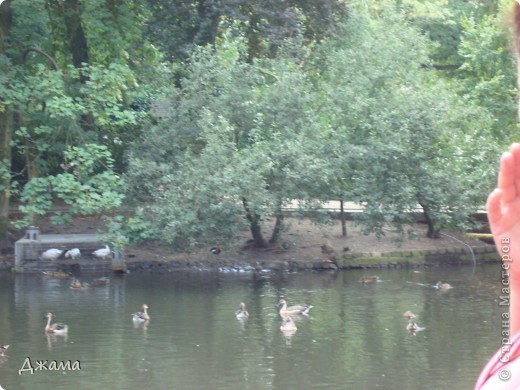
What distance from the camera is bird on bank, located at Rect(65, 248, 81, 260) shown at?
A: 66.4 ft

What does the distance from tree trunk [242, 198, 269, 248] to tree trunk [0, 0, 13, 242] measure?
5152 mm

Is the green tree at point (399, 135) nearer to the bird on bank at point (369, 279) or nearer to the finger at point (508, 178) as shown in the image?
the bird on bank at point (369, 279)

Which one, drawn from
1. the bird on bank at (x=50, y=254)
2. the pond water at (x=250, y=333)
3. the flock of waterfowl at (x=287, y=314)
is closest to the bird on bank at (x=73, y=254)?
the bird on bank at (x=50, y=254)

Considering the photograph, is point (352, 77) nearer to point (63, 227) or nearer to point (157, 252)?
point (157, 252)

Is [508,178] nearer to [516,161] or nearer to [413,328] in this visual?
[516,161]

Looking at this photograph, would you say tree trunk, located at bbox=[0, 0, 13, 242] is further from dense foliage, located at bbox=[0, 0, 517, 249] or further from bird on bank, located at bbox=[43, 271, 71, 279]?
bird on bank, located at bbox=[43, 271, 71, 279]

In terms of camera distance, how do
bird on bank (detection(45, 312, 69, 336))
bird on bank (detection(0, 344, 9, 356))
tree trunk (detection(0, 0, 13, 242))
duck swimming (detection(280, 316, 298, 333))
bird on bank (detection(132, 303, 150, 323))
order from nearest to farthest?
bird on bank (detection(0, 344, 9, 356))
bird on bank (detection(45, 312, 69, 336))
duck swimming (detection(280, 316, 298, 333))
bird on bank (detection(132, 303, 150, 323))
tree trunk (detection(0, 0, 13, 242))

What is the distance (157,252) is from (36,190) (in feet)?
12.8

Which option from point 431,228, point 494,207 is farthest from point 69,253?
point 494,207

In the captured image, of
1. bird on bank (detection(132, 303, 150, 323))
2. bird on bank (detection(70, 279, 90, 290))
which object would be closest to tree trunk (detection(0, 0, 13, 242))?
bird on bank (detection(70, 279, 90, 290))

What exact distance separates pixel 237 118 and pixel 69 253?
195 inches

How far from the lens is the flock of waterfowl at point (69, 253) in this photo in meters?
20.0

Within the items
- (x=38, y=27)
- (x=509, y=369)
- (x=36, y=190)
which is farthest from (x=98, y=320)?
(x=509, y=369)

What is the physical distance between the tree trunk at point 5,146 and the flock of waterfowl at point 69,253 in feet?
4.30
